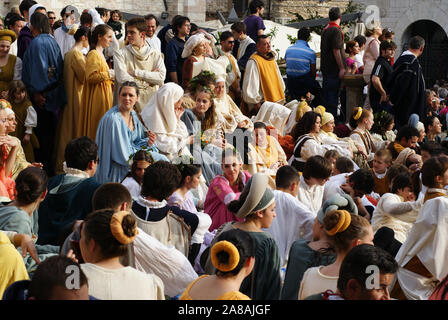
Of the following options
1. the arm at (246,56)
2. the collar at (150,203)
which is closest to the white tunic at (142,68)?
the arm at (246,56)

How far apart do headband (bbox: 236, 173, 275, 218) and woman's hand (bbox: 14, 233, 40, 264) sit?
4.43ft

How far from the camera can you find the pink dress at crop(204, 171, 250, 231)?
7.34 metres

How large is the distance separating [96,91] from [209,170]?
1.78 meters

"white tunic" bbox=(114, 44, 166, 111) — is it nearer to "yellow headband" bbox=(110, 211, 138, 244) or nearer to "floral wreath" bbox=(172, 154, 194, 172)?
"floral wreath" bbox=(172, 154, 194, 172)

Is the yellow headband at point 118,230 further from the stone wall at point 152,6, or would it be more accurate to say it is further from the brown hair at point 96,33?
the stone wall at point 152,6

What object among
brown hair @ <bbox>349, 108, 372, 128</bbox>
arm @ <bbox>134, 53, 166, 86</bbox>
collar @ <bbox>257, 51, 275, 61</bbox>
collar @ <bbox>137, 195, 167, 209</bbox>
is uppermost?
collar @ <bbox>137, 195, 167, 209</bbox>

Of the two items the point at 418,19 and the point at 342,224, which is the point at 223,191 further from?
the point at 418,19

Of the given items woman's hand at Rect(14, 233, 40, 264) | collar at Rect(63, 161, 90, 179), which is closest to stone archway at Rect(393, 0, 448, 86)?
collar at Rect(63, 161, 90, 179)

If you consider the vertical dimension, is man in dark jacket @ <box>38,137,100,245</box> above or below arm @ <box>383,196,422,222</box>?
above

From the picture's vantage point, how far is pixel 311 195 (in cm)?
794

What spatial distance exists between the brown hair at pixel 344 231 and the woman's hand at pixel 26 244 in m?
1.75

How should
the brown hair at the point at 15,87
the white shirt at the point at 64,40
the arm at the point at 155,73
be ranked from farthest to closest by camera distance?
the white shirt at the point at 64,40
the arm at the point at 155,73
the brown hair at the point at 15,87

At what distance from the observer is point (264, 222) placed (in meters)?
5.57

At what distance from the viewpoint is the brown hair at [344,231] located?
4.89 metres
